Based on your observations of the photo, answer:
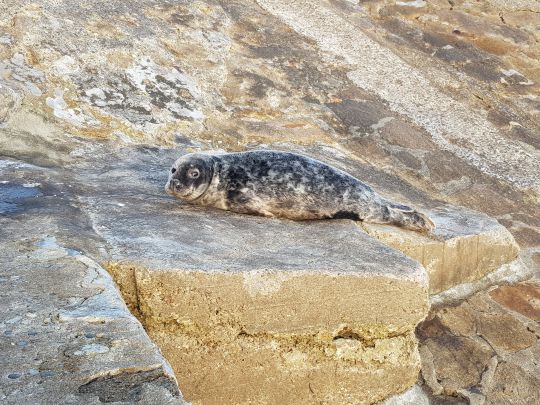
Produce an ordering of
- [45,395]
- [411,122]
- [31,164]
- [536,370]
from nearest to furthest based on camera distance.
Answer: [45,395], [536,370], [31,164], [411,122]

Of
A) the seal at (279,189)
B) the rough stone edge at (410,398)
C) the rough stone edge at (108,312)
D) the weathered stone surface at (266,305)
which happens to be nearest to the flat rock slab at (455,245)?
the seal at (279,189)

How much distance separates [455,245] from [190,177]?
1614 mm

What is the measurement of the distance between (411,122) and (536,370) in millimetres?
2639

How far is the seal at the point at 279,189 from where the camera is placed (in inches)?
151

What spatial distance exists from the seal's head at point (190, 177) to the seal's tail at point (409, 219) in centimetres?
107

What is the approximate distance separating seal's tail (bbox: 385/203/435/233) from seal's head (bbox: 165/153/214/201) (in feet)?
3.50

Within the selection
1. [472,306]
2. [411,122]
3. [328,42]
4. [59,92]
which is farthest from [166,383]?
[328,42]

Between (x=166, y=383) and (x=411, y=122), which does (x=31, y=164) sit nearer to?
(x=166, y=383)

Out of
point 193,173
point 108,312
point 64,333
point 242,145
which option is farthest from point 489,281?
point 64,333

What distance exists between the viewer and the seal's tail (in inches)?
160

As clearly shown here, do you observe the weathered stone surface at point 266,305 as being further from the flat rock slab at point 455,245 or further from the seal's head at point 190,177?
the flat rock slab at point 455,245

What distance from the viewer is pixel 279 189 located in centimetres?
388

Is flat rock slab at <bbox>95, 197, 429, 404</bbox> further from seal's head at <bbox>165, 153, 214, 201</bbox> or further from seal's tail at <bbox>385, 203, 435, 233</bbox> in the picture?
seal's tail at <bbox>385, 203, 435, 233</bbox>

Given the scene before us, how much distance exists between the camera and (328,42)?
21.3ft
